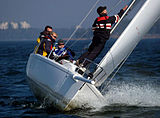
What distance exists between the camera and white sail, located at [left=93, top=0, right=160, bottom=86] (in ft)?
18.7

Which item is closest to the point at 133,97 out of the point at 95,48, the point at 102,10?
the point at 95,48

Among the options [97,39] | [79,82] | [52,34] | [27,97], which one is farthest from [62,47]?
[27,97]

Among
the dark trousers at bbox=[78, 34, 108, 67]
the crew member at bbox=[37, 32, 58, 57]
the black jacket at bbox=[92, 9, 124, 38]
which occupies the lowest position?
the crew member at bbox=[37, 32, 58, 57]

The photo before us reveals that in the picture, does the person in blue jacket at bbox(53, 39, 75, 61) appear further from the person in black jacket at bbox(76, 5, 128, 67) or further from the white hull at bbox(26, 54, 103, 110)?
the person in black jacket at bbox(76, 5, 128, 67)

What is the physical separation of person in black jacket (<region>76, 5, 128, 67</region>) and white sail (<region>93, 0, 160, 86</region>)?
417mm

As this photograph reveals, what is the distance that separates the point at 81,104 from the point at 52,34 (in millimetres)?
1929

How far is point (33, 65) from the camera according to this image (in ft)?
23.0

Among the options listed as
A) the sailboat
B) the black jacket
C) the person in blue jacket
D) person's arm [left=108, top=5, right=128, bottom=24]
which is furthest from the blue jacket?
person's arm [left=108, top=5, right=128, bottom=24]

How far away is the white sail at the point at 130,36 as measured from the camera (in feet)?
18.7

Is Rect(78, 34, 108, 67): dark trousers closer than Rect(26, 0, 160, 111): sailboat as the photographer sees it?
No

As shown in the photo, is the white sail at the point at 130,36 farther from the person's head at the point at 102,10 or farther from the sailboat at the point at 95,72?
the person's head at the point at 102,10

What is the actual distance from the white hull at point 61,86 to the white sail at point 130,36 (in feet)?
1.16

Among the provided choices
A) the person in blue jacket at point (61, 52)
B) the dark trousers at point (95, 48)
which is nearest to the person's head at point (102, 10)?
the dark trousers at point (95, 48)

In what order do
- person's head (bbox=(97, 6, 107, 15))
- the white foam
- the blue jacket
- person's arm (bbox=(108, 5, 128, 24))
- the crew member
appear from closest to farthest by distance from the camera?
1. person's arm (bbox=(108, 5, 128, 24))
2. person's head (bbox=(97, 6, 107, 15))
3. the blue jacket
4. the white foam
5. the crew member
